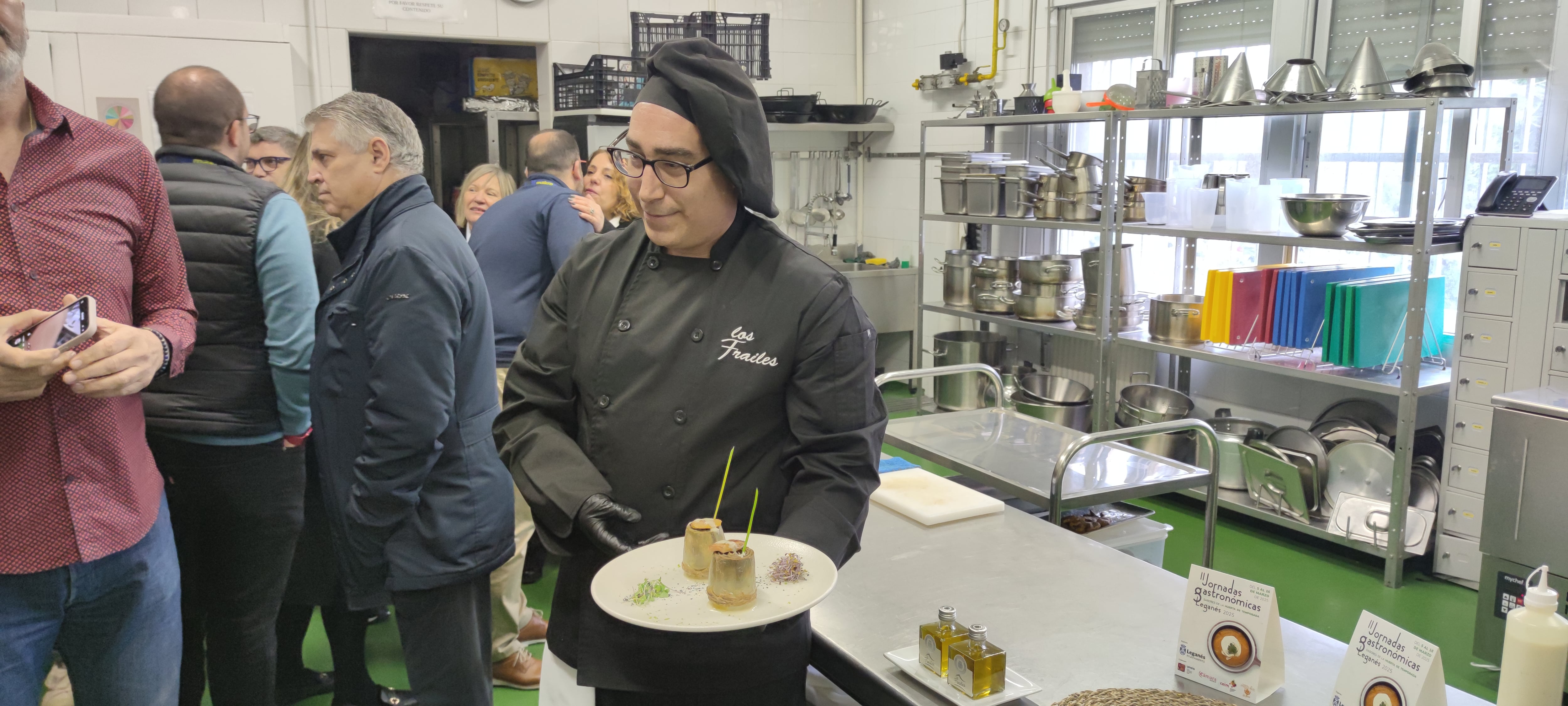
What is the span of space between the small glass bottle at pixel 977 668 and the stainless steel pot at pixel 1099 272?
3.72 m

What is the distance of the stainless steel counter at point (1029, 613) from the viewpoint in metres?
1.61

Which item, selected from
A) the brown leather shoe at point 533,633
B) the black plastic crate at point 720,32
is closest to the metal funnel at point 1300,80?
the black plastic crate at point 720,32

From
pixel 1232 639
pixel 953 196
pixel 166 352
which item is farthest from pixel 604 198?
pixel 1232 639

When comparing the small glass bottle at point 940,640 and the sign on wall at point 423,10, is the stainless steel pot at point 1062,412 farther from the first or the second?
the sign on wall at point 423,10

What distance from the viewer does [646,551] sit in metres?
1.49

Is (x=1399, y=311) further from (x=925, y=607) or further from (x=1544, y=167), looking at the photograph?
(x=925, y=607)

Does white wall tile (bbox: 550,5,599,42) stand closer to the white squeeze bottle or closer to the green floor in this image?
A: the green floor

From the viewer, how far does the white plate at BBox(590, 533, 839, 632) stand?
134 centimetres

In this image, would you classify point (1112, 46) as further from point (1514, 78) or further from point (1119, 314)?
point (1514, 78)

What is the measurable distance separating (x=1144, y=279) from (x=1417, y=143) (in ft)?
5.03

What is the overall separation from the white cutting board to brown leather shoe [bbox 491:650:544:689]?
1.26 meters

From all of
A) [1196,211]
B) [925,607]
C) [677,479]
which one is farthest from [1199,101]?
[677,479]

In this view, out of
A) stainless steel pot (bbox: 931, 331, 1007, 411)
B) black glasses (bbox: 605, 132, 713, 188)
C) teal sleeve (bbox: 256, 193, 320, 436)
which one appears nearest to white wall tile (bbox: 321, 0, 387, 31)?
stainless steel pot (bbox: 931, 331, 1007, 411)

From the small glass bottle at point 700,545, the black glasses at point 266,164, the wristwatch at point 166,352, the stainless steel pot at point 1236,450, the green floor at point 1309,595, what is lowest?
the green floor at point 1309,595
